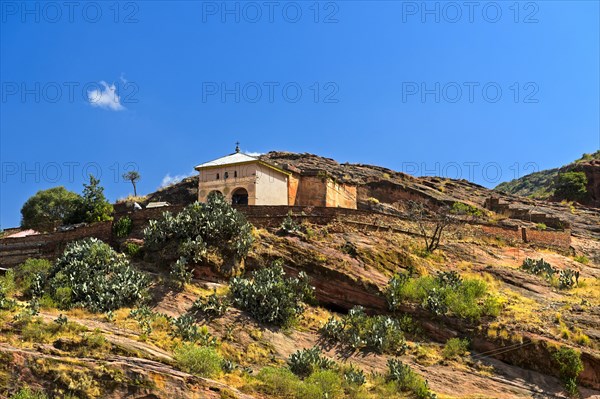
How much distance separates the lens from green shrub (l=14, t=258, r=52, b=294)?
2409 cm

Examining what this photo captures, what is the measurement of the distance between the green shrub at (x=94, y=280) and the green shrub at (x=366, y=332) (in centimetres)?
693

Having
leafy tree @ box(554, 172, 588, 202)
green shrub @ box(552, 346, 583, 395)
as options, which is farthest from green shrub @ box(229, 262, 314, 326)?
leafy tree @ box(554, 172, 588, 202)

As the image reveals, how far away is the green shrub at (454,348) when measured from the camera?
22445mm

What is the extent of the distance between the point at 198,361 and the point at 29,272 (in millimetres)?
11630

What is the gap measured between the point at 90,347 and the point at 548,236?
89.6 feet

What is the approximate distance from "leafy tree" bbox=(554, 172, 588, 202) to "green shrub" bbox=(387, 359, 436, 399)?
43.4 meters

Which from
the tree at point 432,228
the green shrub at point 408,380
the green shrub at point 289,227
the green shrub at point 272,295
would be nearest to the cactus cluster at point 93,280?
the green shrub at point 272,295

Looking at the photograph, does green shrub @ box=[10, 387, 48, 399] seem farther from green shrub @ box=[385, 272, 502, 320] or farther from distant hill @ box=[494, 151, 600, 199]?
distant hill @ box=[494, 151, 600, 199]

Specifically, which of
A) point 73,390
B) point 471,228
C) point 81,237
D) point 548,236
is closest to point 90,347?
point 73,390

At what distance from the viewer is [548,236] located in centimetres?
3569

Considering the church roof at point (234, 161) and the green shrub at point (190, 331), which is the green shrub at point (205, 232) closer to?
the green shrub at point (190, 331)

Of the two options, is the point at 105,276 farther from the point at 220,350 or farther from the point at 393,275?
the point at 393,275

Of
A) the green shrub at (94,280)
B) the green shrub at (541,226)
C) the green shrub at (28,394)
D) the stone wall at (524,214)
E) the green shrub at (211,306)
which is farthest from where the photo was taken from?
the stone wall at (524,214)

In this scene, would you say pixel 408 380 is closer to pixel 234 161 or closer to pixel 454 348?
pixel 454 348
